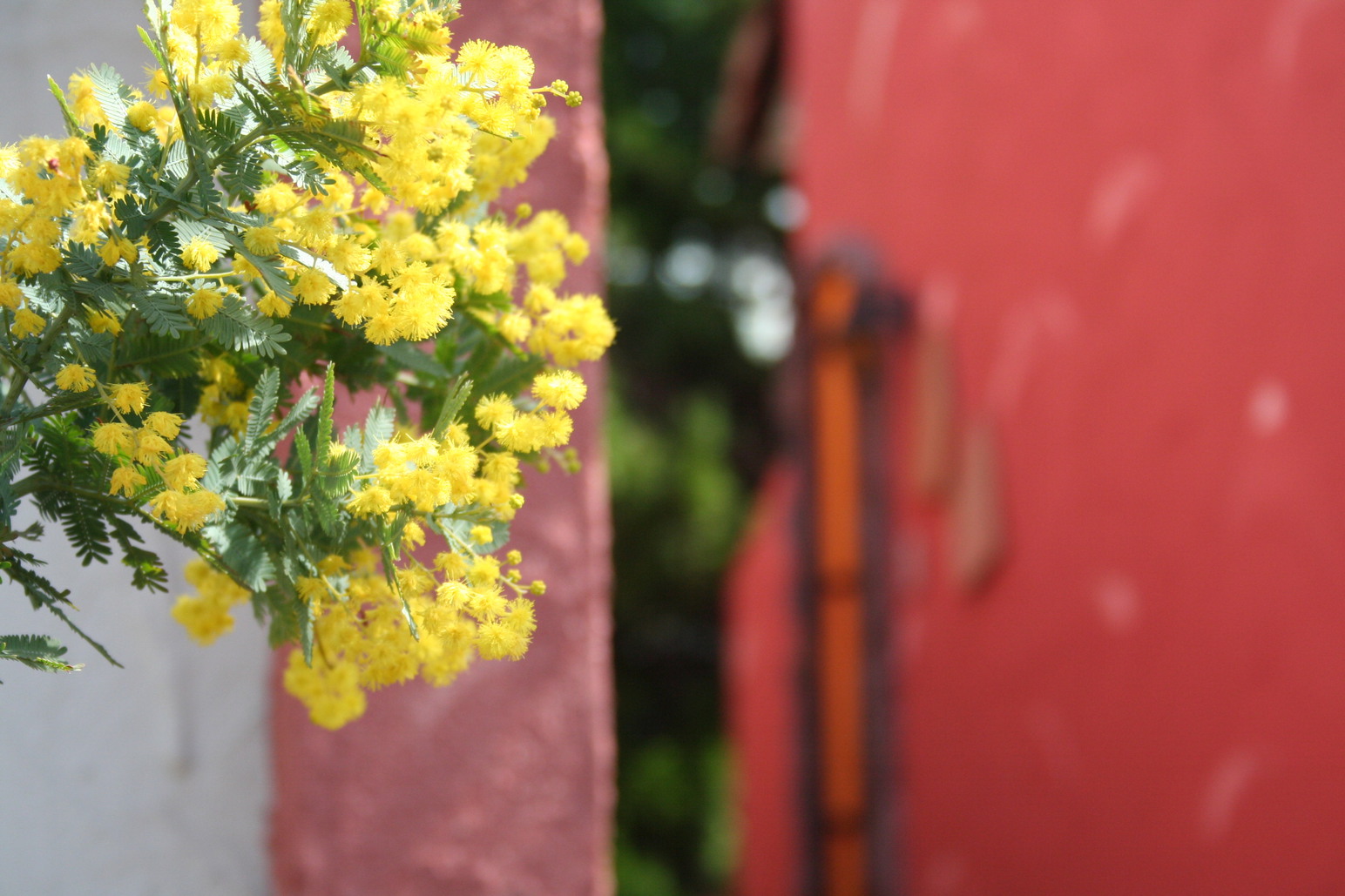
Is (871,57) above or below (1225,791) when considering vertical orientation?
above

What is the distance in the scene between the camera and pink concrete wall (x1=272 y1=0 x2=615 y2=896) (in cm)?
145

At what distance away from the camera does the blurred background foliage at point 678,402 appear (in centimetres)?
723

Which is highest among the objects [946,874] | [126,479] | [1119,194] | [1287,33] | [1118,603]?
[1287,33]

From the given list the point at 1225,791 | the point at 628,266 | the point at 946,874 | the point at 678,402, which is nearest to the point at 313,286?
the point at 1225,791

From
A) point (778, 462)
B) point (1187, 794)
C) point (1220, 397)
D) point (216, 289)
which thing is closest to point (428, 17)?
point (216, 289)

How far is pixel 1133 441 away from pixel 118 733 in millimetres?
2156

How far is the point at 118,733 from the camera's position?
4.58 feet

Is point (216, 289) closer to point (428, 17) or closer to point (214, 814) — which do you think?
point (428, 17)

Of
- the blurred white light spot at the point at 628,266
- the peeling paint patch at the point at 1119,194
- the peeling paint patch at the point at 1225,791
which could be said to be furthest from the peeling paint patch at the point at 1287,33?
the blurred white light spot at the point at 628,266

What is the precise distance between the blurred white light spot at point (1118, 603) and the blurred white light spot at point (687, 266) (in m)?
5.66

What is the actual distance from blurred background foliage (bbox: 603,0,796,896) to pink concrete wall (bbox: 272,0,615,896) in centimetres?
530

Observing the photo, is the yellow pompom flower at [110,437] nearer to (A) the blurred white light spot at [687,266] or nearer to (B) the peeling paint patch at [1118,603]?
(B) the peeling paint patch at [1118,603]

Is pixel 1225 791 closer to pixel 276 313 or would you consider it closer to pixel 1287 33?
pixel 1287 33

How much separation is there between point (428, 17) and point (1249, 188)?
187cm
